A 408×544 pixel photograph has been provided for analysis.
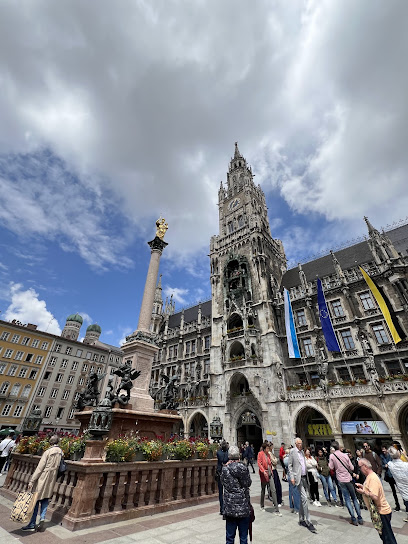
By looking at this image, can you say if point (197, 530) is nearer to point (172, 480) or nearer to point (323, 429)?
point (172, 480)

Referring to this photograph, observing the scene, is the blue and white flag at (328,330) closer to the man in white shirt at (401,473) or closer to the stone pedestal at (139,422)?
the stone pedestal at (139,422)

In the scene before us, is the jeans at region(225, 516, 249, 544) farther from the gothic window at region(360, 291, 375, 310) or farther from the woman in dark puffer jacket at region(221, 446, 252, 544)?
the gothic window at region(360, 291, 375, 310)

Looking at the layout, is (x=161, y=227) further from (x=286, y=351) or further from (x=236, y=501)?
(x=286, y=351)

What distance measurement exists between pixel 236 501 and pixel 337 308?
→ 28440mm

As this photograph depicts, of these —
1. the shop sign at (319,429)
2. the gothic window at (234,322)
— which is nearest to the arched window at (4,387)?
the gothic window at (234,322)

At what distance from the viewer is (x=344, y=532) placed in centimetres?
638

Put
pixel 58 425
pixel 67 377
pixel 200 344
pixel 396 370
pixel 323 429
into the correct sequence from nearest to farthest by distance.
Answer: pixel 396 370, pixel 323 429, pixel 200 344, pixel 58 425, pixel 67 377

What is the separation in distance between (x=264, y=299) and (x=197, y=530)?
2769 centimetres

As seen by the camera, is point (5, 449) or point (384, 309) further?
point (384, 309)

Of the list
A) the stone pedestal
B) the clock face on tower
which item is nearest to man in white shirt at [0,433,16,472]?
the stone pedestal

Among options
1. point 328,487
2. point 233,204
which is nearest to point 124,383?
point 328,487

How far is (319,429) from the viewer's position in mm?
25422

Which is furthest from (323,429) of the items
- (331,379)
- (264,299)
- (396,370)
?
(264,299)

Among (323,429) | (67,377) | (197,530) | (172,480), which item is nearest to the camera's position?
(197,530)
